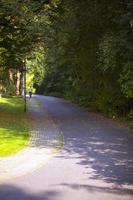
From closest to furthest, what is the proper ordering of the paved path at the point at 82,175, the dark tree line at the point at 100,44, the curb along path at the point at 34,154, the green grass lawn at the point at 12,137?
the paved path at the point at 82,175
the curb along path at the point at 34,154
the green grass lawn at the point at 12,137
the dark tree line at the point at 100,44

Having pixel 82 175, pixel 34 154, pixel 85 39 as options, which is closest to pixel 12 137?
pixel 34 154

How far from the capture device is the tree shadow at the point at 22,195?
10.1m

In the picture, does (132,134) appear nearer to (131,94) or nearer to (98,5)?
(131,94)

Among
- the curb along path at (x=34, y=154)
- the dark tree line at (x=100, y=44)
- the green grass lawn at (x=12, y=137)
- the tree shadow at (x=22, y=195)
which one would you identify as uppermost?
the dark tree line at (x=100, y=44)

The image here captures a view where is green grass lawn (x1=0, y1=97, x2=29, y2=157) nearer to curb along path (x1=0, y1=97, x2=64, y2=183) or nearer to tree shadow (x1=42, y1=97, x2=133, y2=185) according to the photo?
curb along path (x1=0, y1=97, x2=64, y2=183)

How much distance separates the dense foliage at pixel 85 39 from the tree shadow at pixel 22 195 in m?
11.4

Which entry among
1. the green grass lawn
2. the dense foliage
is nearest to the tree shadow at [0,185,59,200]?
the green grass lawn

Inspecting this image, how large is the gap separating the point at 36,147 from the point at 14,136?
3.00m

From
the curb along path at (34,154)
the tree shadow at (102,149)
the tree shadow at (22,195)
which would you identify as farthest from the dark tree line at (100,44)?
the tree shadow at (22,195)

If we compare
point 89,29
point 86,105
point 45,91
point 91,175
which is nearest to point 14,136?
point 91,175

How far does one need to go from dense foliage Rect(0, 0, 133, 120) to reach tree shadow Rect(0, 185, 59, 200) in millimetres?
11415

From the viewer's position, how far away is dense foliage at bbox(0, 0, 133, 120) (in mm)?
22938

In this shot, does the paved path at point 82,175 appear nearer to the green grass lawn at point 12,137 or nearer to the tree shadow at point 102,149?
the tree shadow at point 102,149

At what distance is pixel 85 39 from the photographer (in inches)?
1146
